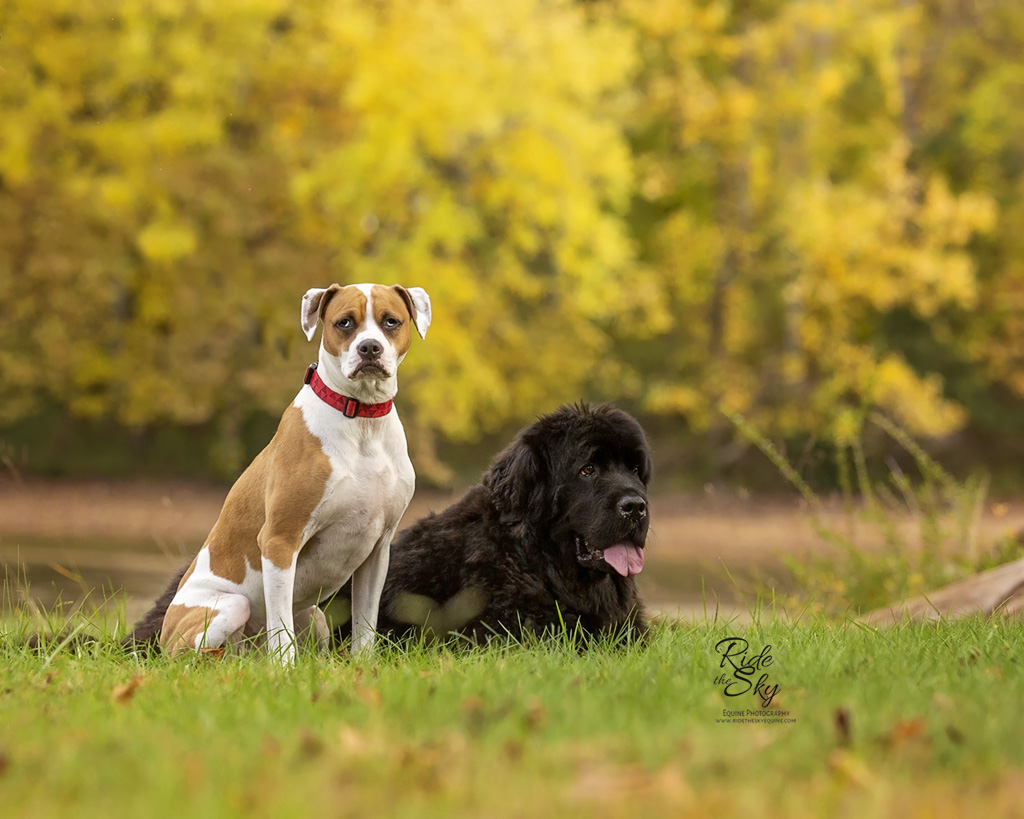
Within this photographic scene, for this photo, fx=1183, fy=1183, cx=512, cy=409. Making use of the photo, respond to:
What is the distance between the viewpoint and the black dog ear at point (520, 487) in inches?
184

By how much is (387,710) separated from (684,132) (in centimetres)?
1834

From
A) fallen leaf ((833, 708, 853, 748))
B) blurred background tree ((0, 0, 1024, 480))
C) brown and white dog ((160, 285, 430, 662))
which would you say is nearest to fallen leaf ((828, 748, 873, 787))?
fallen leaf ((833, 708, 853, 748))

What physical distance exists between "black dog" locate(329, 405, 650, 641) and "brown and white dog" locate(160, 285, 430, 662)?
0.26 metres

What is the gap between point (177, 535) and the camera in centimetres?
1363

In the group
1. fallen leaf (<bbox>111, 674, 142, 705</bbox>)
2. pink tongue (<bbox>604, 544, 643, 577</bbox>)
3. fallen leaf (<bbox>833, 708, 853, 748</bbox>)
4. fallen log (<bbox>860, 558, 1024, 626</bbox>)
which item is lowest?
fallen log (<bbox>860, 558, 1024, 626</bbox>)

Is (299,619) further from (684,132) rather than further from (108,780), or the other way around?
(684,132)

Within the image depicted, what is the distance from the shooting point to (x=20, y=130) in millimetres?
17234

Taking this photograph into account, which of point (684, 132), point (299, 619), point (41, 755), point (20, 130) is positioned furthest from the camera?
point (684, 132)

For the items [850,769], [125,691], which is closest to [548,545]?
[125,691]

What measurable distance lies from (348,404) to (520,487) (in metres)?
0.75

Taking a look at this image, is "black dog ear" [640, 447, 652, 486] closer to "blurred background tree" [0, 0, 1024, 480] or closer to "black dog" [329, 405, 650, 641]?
"black dog" [329, 405, 650, 641]

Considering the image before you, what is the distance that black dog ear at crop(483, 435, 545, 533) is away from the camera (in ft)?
15.4

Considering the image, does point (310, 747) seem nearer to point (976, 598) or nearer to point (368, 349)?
point (368, 349)

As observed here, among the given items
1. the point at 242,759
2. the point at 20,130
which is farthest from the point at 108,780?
the point at 20,130
